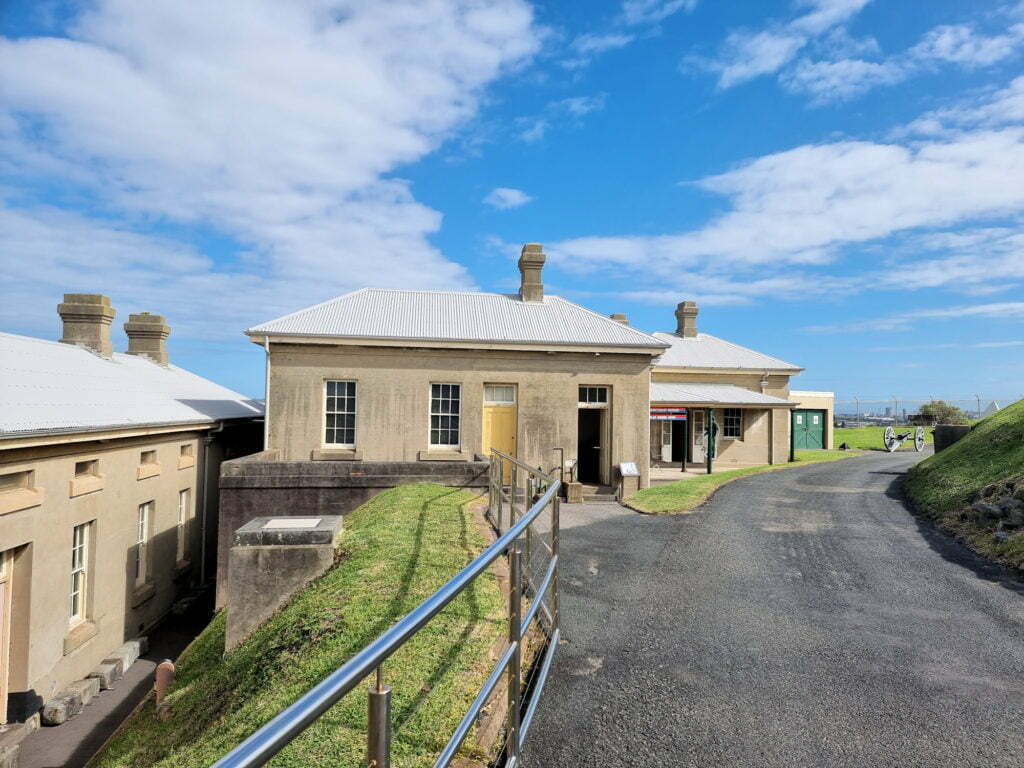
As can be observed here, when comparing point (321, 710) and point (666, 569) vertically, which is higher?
point (321, 710)

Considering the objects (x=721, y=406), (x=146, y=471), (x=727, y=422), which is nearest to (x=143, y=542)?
(x=146, y=471)

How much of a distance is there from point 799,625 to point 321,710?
5.70m

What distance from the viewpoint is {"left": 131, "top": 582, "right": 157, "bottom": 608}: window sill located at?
526 inches

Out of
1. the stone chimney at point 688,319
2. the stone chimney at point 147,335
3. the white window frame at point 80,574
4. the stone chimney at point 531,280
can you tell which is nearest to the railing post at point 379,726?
the white window frame at point 80,574

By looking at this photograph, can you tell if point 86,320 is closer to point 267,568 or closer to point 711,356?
point 267,568

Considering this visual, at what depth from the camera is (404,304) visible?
18.7 metres

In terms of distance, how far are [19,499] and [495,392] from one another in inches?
404

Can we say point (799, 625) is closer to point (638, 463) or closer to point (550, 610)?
point (550, 610)

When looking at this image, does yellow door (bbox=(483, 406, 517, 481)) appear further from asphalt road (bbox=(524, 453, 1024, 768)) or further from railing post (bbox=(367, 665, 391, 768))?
railing post (bbox=(367, 665, 391, 768))

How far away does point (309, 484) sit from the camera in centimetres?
1141

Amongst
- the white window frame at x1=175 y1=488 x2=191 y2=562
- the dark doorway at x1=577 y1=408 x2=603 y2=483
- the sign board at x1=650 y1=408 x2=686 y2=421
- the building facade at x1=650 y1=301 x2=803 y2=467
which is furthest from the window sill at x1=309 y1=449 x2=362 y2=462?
the building facade at x1=650 y1=301 x2=803 y2=467

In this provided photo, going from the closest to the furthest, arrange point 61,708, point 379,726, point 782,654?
point 379,726
point 782,654
point 61,708

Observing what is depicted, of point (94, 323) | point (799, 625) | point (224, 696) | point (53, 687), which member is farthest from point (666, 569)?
point (94, 323)

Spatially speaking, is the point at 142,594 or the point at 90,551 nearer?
the point at 90,551
